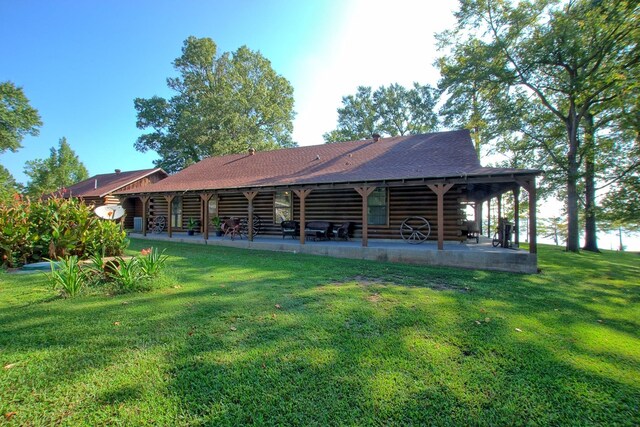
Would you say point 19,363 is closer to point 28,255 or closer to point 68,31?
point 28,255

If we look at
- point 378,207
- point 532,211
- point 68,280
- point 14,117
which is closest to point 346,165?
point 378,207

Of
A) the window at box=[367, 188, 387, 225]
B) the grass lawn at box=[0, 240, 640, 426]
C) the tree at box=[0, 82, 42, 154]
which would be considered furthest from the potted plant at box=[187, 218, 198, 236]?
the tree at box=[0, 82, 42, 154]

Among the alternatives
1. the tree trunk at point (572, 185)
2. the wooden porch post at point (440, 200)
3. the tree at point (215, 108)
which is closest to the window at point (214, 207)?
the wooden porch post at point (440, 200)

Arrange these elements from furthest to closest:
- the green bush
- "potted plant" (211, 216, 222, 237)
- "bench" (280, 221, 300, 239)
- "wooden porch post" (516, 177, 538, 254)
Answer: "potted plant" (211, 216, 222, 237), "bench" (280, 221, 300, 239), "wooden porch post" (516, 177, 538, 254), the green bush

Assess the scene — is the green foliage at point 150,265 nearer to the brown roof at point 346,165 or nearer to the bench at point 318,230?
the brown roof at point 346,165

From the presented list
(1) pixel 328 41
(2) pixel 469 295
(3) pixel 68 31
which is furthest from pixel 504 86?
(3) pixel 68 31

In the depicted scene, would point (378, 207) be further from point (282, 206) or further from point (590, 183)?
point (590, 183)

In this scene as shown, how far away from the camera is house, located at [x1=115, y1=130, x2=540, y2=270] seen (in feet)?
31.3

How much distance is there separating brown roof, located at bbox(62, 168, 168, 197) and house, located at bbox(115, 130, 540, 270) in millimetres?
8183

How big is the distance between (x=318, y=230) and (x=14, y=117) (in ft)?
108

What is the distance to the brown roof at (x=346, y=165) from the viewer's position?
33.8ft

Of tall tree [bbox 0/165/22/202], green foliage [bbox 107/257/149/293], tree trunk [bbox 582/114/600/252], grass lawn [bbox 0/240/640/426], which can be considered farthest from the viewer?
tall tree [bbox 0/165/22/202]

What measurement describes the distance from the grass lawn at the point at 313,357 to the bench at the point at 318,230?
625cm

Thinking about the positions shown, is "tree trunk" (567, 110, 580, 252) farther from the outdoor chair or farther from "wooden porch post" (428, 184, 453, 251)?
the outdoor chair
